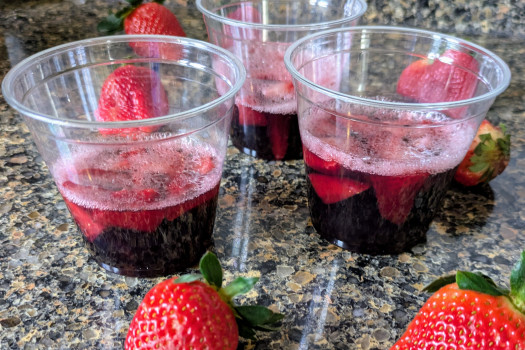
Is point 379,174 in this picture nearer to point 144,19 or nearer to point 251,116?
point 251,116

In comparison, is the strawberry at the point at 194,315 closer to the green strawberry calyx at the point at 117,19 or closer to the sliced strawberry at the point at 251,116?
the sliced strawberry at the point at 251,116

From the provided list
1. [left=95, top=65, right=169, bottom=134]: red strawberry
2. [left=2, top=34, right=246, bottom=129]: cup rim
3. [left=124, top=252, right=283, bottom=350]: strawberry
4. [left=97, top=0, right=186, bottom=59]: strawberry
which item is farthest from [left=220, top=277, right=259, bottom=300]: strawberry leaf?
[left=97, top=0, right=186, bottom=59]: strawberry

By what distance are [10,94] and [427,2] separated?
3.83 feet

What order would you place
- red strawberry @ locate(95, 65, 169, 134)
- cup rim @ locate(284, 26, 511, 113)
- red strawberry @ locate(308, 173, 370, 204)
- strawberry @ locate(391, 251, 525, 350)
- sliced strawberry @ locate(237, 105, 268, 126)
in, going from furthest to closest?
sliced strawberry @ locate(237, 105, 268, 126), red strawberry @ locate(95, 65, 169, 134), red strawberry @ locate(308, 173, 370, 204), cup rim @ locate(284, 26, 511, 113), strawberry @ locate(391, 251, 525, 350)

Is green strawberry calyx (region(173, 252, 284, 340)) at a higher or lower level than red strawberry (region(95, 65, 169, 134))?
lower

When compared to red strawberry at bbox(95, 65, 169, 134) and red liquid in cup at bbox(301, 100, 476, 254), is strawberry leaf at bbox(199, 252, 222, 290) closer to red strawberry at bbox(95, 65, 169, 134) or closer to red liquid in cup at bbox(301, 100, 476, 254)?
red liquid in cup at bbox(301, 100, 476, 254)

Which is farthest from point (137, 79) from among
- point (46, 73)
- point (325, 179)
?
point (325, 179)

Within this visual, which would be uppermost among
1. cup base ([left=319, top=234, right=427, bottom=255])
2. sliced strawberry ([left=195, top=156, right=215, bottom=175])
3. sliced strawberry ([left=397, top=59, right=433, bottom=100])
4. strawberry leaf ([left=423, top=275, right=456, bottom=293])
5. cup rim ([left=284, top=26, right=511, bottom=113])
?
cup rim ([left=284, top=26, right=511, bottom=113])

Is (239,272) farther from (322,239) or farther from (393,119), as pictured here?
(393,119)

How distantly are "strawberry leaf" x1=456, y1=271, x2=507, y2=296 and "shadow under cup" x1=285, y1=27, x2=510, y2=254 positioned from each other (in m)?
0.21

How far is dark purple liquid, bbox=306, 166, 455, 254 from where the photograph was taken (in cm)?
77

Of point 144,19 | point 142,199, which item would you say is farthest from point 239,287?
point 144,19

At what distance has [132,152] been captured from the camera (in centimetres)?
70

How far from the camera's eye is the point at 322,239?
2.83 ft
